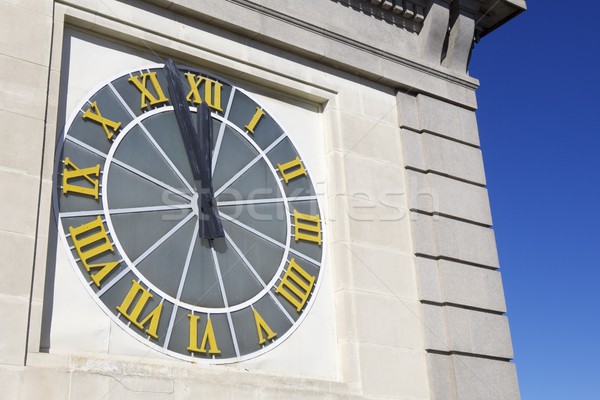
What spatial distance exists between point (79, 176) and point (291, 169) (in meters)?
3.36

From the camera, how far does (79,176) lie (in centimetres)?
1035

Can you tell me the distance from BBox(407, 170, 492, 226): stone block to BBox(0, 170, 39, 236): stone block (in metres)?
6.09

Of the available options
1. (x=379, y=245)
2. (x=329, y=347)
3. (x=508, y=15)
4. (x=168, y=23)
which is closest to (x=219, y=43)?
(x=168, y=23)

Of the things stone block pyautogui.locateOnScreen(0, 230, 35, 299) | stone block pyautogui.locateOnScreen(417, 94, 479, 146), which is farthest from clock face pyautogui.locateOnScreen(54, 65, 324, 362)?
stone block pyautogui.locateOnScreen(417, 94, 479, 146)

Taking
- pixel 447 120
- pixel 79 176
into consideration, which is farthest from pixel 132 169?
pixel 447 120

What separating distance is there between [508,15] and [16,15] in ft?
30.0

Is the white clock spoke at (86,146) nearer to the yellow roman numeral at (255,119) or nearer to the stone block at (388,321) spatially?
the yellow roman numeral at (255,119)

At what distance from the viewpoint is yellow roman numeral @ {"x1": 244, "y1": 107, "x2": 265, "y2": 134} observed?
1220 cm

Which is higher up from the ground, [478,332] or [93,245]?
[93,245]

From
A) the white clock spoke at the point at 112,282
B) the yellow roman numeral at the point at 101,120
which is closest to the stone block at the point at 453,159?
the yellow roman numeral at the point at 101,120

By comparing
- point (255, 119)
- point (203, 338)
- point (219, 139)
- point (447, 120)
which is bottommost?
point (203, 338)

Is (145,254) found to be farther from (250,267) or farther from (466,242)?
(466,242)

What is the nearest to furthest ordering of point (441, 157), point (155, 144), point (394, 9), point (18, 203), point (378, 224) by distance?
point (18, 203) < point (155, 144) < point (378, 224) < point (441, 157) < point (394, 9)

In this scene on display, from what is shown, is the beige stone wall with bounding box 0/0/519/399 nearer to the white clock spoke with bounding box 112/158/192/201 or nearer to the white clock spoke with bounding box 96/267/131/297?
the white clock spoke with bounding box 96/267/131/297
